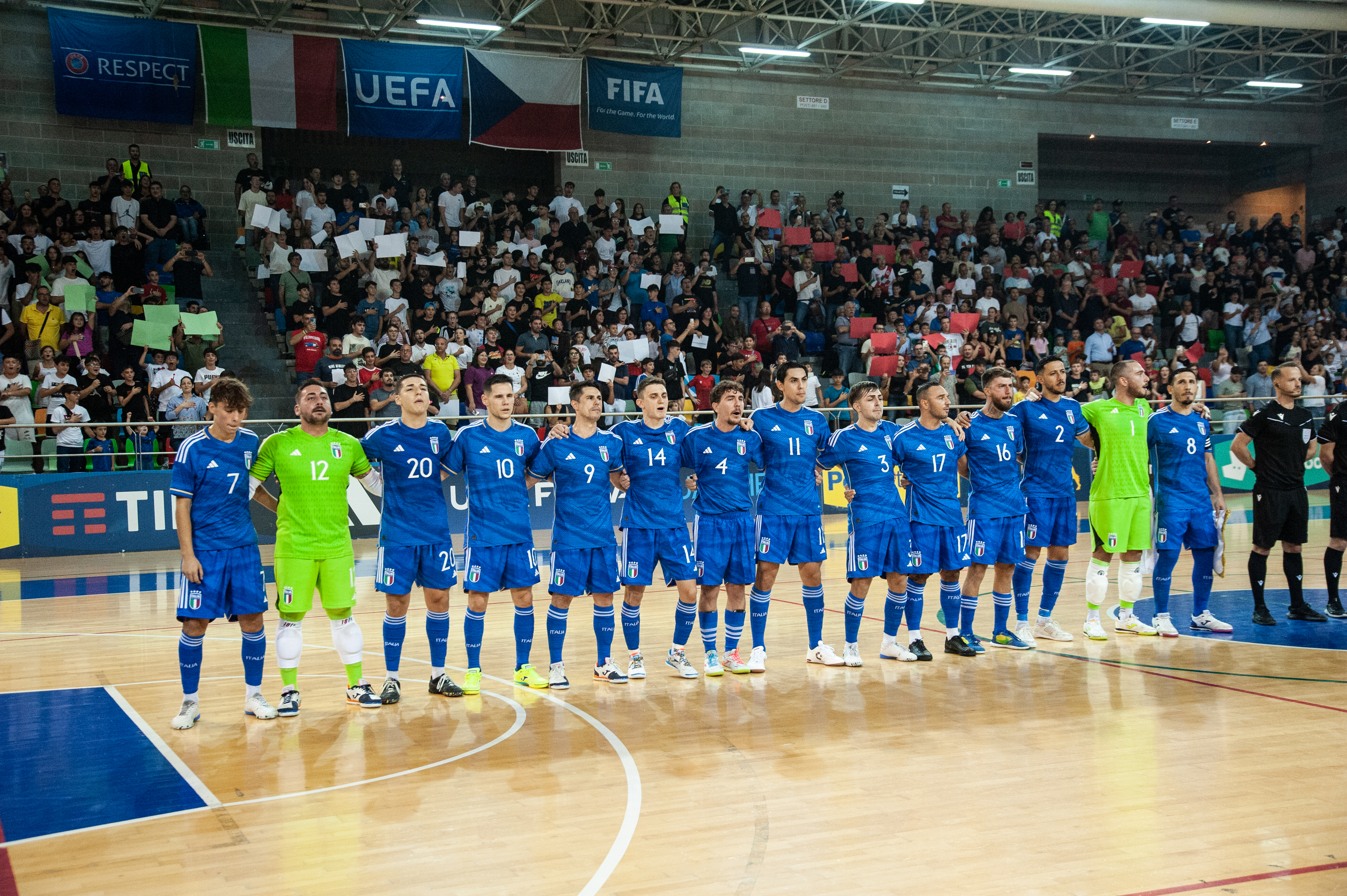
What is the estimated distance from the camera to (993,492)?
936 centimetres

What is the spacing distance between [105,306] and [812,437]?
13.1 metres

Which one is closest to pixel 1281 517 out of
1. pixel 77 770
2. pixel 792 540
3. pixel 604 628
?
pixel 792 540

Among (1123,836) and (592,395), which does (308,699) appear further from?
(1123,836)

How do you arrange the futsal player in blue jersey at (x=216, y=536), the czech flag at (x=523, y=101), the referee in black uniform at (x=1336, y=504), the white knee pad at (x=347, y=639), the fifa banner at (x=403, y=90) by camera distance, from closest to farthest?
1. the futsal player in blue jersey at (x=216, y=536)
2. the white knee pad at (x=347, y=639)
3. the referee in black uniform at (x=1336, y=504)
4. the fifa banner at (x=403, y=90)
5. the czech flag at (x=523, y=101)

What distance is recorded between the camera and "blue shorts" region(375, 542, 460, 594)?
792cm

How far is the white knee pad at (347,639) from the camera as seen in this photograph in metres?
7.78

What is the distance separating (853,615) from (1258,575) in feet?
13.3

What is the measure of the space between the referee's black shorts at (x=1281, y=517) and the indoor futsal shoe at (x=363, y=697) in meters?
7.59

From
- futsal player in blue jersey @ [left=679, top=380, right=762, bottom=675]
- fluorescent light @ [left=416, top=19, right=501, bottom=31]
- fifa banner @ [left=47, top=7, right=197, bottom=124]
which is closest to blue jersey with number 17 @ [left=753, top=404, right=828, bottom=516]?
futsal player in blue jersey @ [left=679, top=380, right=762, bottom=675]

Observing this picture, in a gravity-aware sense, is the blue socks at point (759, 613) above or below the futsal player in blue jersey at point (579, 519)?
below

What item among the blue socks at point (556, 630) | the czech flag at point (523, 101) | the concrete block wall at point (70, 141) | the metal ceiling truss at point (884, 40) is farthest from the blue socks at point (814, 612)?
the concrete block wall at point (70, 141)

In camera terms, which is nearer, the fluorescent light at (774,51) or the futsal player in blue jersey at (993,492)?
the futsal player in blue jersey at (993,492)

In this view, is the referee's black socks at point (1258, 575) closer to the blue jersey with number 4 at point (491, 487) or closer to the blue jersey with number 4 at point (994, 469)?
the blue jersey with number 4 at point (994, 469)

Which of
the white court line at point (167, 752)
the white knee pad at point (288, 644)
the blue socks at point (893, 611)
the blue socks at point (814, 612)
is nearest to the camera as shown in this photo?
the white court line at point (167, 752)
